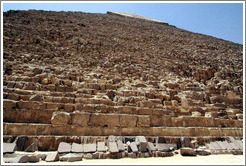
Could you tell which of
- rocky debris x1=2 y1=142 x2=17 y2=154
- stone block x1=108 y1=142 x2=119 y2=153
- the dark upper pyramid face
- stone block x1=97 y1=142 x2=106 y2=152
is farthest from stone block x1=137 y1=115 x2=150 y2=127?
the dark upper pyramid face

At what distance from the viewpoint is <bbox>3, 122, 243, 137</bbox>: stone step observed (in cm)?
511

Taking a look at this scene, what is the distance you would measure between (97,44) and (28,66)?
6645 millimetres

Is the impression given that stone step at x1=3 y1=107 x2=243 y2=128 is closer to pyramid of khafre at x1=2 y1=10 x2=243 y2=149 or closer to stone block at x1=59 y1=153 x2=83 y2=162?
pyramid of khafre at x1=2 y1=10 x2=243 y2=149

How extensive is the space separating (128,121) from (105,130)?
3.03 feet

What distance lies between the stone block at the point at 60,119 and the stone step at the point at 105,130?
124 millimetres

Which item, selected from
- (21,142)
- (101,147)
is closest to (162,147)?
(101,147)

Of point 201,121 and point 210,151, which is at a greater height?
point 201,121

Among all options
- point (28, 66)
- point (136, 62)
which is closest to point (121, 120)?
point (28, 66)

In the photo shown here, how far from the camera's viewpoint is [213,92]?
9.28 meters

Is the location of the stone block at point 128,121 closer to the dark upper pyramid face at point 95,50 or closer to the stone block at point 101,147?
the stone block at point 101,147

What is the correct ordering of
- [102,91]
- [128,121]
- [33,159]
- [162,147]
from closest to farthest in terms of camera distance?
1. [33,159]
2. [162,147]
3. [128,121]
4. [102,91]

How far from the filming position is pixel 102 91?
296 inches

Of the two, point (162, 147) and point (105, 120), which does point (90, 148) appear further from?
point (162, 147)

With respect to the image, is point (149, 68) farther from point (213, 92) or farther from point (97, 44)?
point (97, 44)
